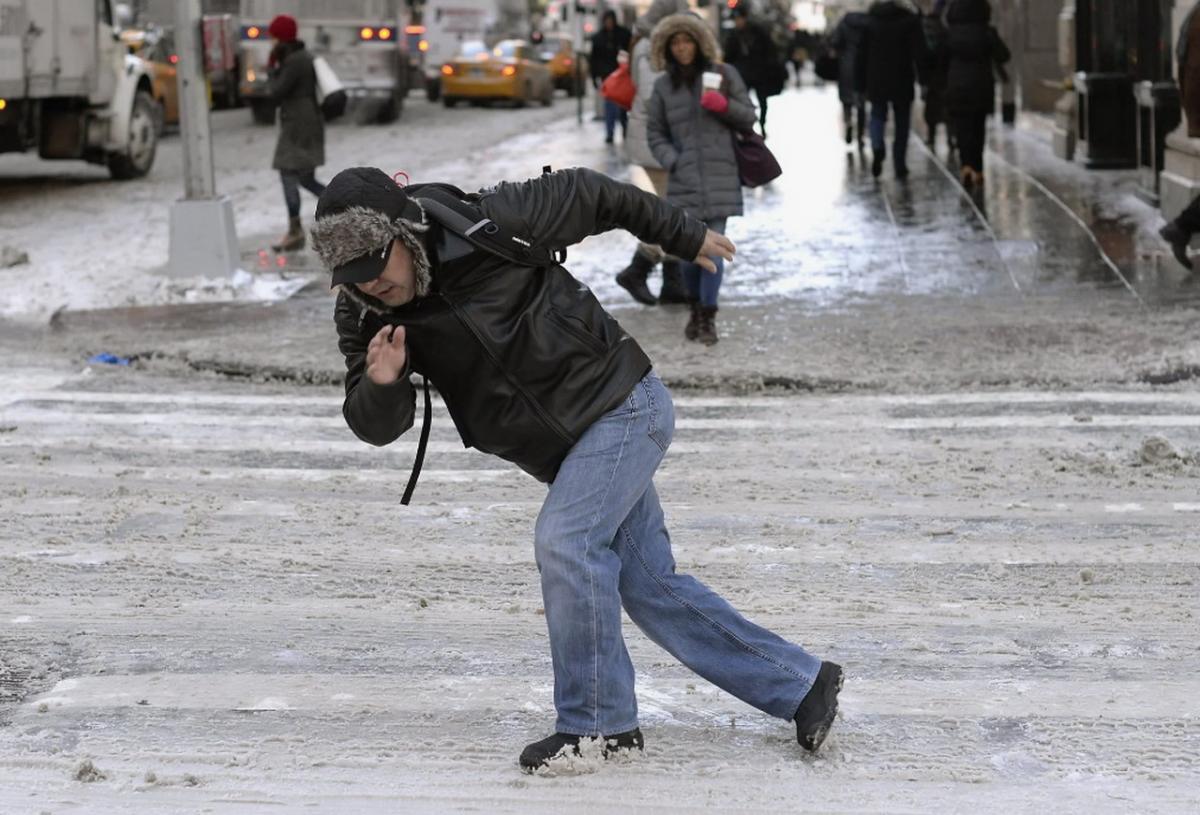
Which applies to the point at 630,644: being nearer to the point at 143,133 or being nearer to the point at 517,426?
the point at 517,426

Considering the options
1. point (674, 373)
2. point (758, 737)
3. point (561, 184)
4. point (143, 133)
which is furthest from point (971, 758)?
point (143, 133)

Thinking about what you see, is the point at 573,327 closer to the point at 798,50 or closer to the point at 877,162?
the point at 877,162

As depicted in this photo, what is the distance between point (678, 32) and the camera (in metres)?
11.0

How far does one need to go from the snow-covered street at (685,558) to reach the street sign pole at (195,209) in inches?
33.2

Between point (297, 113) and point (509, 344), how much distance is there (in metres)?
12.0

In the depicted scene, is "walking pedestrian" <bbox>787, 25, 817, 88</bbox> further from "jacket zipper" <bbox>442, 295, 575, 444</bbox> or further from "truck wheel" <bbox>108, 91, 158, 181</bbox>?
"jacket zipper" <bbox>442, 295, 575, 444</bbox>

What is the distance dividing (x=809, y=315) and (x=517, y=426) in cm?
778

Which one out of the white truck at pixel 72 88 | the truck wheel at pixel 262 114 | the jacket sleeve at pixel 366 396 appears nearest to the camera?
the jacket sleeve at pixel 366 396

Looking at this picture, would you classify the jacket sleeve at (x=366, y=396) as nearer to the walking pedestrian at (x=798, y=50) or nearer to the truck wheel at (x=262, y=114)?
the truck wheel at (x=262, y=114)

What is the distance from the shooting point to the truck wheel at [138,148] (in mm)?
22406

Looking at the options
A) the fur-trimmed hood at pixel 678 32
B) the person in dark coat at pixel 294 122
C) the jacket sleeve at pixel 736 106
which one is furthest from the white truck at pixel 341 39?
the jacket sleeve at pixel 736 106

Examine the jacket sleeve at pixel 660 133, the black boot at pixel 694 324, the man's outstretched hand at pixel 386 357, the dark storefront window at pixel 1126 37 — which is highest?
the dark storefront window at pixel 1126 37

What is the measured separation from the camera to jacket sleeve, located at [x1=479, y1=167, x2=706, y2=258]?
446 cm

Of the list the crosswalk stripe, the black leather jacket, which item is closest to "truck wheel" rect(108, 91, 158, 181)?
the crosswalk stripe
